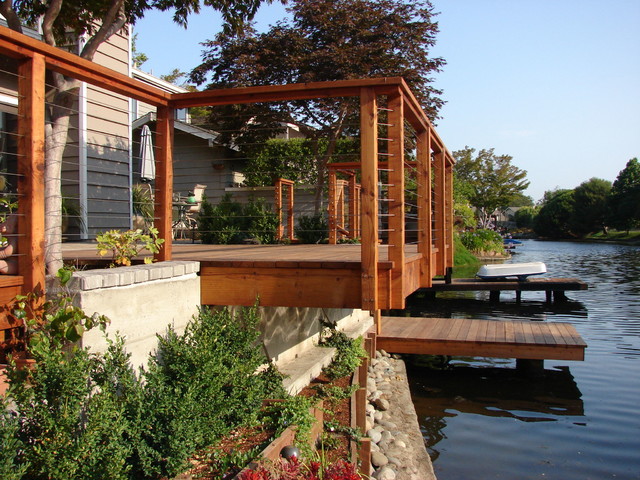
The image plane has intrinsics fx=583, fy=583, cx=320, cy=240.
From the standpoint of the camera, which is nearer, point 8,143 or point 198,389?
point 198,389

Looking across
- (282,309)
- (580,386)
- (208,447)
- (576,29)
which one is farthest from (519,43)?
(208,447)

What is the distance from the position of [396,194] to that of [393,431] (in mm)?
2306

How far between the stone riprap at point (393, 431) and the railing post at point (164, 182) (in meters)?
2.28

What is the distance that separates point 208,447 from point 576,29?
843cm

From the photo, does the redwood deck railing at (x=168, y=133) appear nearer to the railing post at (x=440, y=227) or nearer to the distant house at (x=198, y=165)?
the railing post at (x=440, y=227)

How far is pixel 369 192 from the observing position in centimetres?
393

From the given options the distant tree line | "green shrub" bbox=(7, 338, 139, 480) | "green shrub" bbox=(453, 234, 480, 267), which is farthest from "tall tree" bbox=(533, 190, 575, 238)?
"green shrub" bbox=(7, 338, 139, 480)

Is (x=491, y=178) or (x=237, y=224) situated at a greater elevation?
(x=491, y=178)

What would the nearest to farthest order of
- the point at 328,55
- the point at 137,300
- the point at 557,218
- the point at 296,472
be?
the point at 296,472
the point at 137,300
the point at 328,55
the point at 557,218

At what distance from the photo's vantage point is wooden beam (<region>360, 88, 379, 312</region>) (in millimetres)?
3924

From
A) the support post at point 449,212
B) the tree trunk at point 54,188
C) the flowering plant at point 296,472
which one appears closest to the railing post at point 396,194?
the flowering plant at point 296,472

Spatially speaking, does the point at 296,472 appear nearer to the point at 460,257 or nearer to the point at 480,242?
the point at 460,257

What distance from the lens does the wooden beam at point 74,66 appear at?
311cm

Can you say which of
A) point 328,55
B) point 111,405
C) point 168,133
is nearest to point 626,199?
point 328,55
